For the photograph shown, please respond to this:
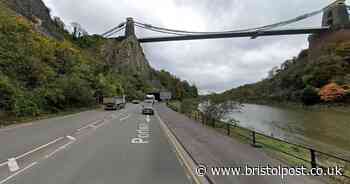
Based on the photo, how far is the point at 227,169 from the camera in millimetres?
7875

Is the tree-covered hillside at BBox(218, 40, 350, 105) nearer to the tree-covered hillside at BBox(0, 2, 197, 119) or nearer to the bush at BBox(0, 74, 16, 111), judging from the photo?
the tree-covered hillside at BBox(0, 2, 197, 119)

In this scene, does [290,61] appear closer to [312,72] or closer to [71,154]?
[312,72]

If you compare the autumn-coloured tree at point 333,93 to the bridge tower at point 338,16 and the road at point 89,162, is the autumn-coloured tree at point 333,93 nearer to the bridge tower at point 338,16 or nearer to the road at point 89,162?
the bridge tower at point 338,16

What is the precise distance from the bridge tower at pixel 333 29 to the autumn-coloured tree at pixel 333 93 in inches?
1191

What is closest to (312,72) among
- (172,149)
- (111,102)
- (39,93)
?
(111,102)

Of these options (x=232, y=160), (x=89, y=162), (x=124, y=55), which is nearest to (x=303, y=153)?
(x=232, y=160)

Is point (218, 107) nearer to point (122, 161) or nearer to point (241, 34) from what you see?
point (122, 161)

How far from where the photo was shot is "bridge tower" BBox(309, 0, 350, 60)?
293 ft

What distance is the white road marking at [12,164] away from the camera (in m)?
7.72

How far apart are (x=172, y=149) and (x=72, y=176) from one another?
4.94 metres

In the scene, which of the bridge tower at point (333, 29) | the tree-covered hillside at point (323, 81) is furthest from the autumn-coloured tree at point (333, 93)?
the bridge tower at point (333, 29)

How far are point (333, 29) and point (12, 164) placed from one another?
340 ft

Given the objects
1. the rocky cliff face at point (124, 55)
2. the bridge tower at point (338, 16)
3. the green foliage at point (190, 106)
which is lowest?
the green foliage at point (190, 106)

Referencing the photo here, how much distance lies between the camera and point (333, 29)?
303 feet
